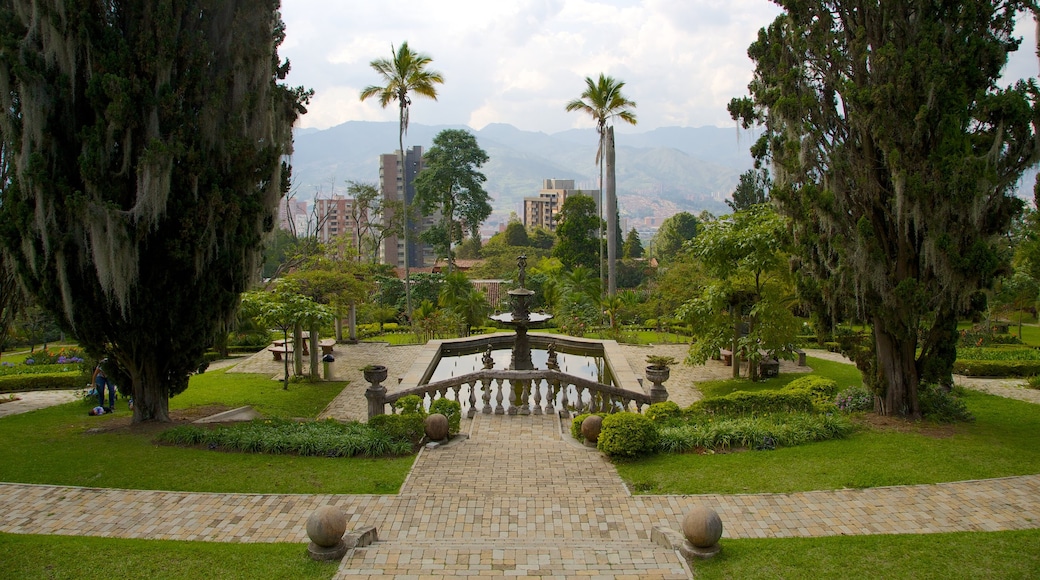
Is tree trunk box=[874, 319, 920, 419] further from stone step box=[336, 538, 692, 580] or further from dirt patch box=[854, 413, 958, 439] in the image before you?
stone step box=[336, 538, 692, 580]

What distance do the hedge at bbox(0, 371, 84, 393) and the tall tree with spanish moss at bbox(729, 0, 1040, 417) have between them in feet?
60.8

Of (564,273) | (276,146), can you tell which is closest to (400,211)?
(564,273)

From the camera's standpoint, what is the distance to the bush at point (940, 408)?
11562 mm

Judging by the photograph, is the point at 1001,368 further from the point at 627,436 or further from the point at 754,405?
the point at 627,436

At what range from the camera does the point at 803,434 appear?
1057 centimetres

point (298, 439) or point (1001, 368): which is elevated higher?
point (1001, 368)

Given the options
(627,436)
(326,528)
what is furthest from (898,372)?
(326,528)

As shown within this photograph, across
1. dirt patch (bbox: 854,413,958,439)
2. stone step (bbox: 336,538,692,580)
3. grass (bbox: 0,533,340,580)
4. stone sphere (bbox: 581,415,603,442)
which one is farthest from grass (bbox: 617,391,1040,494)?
grass (bbox: 0,533,340,580)

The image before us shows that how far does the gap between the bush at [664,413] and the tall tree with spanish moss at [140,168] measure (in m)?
7.58

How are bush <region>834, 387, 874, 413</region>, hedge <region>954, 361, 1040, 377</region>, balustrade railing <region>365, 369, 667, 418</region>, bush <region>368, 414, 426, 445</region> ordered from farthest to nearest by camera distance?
hedge <region>954, 361, 1040, 377</region>, balustrade railing <region>365, 369, 667, 418</region>, bush <region>834, 387, 874, 413</region>, bush <region>368, 414, 426, 445</region>

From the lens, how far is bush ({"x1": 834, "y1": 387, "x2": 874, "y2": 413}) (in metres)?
12.2

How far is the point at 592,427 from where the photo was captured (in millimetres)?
10719

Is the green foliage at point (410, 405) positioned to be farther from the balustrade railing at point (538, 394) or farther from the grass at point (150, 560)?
the grass at point (150, 560)

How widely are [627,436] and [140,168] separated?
8.52 m
